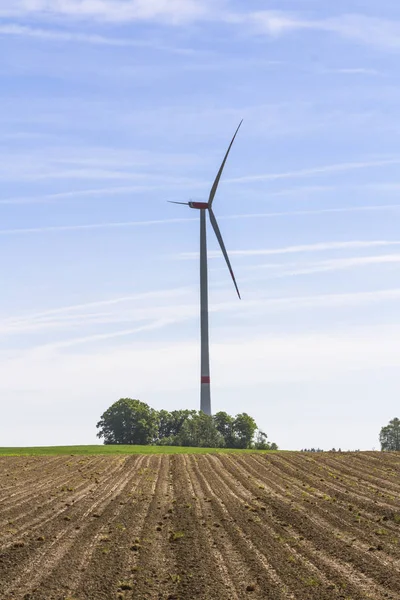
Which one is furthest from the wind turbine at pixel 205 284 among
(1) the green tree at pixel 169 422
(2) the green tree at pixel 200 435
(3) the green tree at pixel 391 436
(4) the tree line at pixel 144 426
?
(3) the green tree at pixel 391 436

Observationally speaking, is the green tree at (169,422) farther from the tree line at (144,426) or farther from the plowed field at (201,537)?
the plowed field at (201,537)

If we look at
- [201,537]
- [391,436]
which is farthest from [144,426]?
[201,537]

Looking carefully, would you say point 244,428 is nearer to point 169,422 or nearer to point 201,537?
point 169,422

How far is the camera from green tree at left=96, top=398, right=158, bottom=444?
147125 millimetres

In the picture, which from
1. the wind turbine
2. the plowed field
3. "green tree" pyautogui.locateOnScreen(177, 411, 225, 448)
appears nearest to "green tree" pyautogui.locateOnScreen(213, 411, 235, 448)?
"green tree" pyautogui.locateOnScreen(177, 411, 225, 448)

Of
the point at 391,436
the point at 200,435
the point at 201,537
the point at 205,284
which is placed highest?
the point at 205,284

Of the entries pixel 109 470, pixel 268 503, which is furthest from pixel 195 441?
pixel 268 503

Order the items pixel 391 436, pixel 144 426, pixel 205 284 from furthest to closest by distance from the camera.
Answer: pixel 391 436 < pixel 144 426 < pixel 205 284

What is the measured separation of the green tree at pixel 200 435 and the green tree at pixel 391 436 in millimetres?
42815

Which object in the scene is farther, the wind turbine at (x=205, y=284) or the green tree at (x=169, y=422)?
the green tree at (x=169, y=422)

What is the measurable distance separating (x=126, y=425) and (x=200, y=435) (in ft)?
77.5

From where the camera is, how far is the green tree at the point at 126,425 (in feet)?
483

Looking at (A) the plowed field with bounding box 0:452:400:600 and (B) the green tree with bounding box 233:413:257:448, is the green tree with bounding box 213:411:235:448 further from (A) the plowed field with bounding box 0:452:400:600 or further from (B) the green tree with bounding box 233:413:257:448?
(A) the plowed field with bounding box 0:452:400:600

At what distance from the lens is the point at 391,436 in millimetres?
163375
